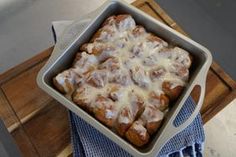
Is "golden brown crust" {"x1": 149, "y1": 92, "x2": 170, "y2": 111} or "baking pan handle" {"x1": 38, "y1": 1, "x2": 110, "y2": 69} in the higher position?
"golden brown crust" {"x1": 149, "y1": 92, "x2": 170, "y2": 111}

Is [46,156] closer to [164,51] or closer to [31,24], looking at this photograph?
[164,51]

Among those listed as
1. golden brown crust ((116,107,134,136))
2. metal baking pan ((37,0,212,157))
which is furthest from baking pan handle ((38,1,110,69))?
golden brown crust ((116,107,134,136))

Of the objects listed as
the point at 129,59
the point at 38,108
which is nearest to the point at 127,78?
the point at 129,59

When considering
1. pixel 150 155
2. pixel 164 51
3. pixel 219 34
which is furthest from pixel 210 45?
pixel 150 155

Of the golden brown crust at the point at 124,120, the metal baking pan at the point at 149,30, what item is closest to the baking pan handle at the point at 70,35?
the metal baking pan at the point at 149,30

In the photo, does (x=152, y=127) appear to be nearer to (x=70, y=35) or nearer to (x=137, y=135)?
(x=137, y=135)

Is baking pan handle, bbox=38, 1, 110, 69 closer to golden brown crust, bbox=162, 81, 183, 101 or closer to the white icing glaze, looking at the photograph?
the white icing glaze

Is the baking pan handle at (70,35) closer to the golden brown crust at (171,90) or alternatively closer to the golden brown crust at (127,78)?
the golden brown crust at (127,78)
